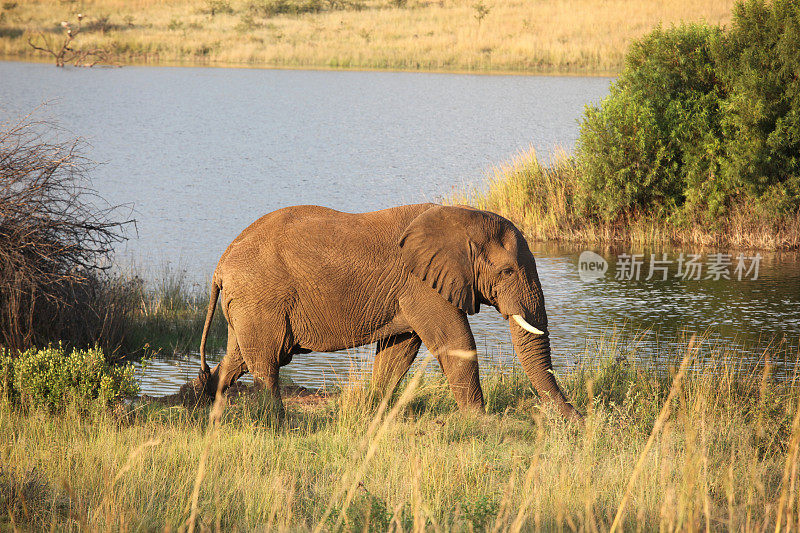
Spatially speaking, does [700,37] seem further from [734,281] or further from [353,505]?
[353,505]

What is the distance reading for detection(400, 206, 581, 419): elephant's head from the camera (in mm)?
7629

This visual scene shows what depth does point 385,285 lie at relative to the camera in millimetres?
7824

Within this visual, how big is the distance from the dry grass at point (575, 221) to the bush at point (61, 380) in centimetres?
1261

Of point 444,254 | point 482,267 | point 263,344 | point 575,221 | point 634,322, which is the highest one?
point 444,254

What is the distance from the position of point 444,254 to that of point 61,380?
323cm

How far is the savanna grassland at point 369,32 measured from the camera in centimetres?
6053

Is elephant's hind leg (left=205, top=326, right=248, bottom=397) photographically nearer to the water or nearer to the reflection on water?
the reflection on water

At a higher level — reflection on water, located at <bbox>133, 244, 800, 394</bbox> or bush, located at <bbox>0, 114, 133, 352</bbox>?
bush, located at <bbox>0, 114, 133, 352</bbox>

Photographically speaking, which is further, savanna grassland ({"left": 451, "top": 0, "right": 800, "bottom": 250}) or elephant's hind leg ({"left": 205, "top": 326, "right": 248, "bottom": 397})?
savanna grassland ({"left": 451, "top": 0, "right": 800, "bottom": 250})

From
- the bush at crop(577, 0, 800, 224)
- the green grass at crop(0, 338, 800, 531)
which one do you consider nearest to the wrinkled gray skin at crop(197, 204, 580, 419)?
the green grass at crop(0, 338, 800, 531)

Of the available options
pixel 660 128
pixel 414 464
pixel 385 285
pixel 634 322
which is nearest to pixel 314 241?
pixel 385 285

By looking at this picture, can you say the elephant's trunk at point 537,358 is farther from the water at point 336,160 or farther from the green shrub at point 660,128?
the green shrub at point 660,128

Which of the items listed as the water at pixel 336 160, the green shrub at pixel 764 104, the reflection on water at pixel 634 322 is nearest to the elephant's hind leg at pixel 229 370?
the reflection on water at pixel 634 322

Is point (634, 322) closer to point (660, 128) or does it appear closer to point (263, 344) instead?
point (660, 128)
